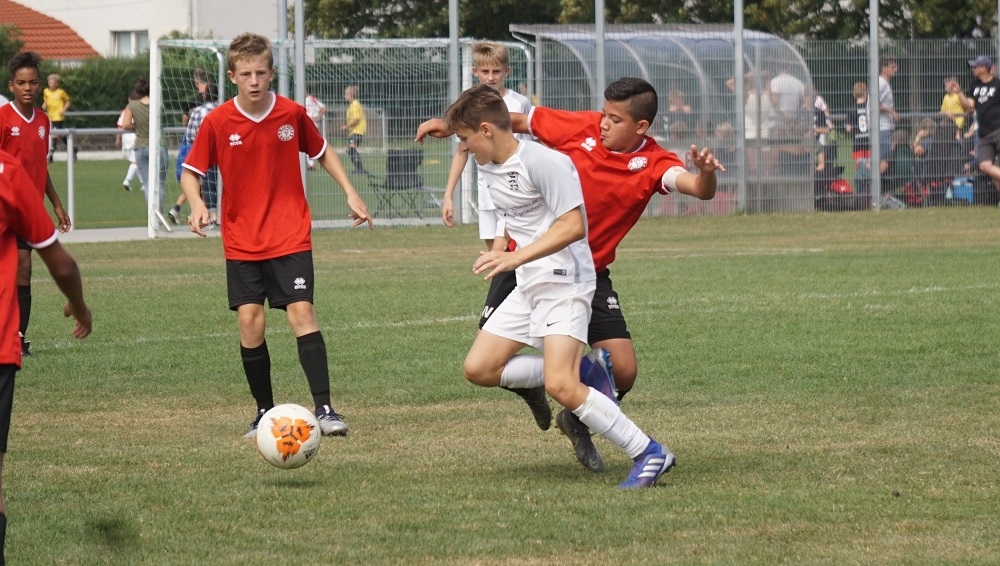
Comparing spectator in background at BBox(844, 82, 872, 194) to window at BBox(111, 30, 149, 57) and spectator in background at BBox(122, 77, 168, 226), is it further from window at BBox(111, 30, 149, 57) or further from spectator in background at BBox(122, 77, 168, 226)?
window at BBox(111, 30, 149, 57)

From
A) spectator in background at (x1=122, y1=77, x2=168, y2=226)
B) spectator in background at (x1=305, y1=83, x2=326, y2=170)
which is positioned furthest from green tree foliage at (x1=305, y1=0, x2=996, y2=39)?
spectator in background at (x1=305, y1=83, x2=326, y2=170)

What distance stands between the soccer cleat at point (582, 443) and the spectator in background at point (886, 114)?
1629 centimetres

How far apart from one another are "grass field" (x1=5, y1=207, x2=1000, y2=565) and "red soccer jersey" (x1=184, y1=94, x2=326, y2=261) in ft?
3.02

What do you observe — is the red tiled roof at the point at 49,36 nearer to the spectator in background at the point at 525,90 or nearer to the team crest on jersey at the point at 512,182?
the spectator in background at the point at 525,90

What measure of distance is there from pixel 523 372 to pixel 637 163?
3.57 feet

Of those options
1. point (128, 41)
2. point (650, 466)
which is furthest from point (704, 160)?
point (128, 41)

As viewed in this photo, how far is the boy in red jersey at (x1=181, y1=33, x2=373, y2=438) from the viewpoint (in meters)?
7.32

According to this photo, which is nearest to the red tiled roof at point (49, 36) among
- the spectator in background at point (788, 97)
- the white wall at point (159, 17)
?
the white wall at point (159, 17)

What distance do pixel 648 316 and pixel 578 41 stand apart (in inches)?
419

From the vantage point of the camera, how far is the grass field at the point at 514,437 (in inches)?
199

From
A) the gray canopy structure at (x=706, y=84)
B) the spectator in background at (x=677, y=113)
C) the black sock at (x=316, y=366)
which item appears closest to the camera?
the black sock at (x=316, y=366)

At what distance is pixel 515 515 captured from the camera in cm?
540

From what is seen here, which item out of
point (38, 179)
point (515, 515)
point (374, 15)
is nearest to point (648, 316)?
point (38, 179)

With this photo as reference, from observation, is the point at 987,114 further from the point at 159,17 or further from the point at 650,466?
the point at 159,17
